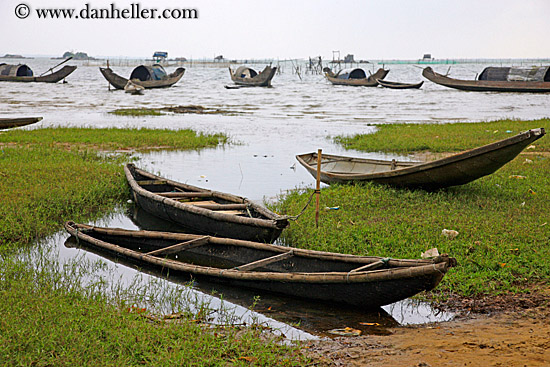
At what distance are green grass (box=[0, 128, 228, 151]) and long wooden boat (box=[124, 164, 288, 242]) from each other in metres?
4.82

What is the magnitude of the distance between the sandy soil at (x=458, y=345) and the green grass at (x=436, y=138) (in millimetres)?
8746

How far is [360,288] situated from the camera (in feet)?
14.3

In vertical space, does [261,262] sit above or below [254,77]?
below

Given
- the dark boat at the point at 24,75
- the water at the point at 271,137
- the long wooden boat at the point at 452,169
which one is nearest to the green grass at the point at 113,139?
the water at the point at 271,137

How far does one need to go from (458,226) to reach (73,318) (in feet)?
14.7

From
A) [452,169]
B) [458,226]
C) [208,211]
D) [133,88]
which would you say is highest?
[133,88]

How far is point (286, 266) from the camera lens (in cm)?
525

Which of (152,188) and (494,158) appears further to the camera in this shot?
(152,188)

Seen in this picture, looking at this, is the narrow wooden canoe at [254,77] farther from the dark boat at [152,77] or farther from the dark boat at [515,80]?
the dark boat at [515,80]

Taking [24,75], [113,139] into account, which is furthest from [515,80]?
[24,75]

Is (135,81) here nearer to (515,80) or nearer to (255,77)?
(255,77)

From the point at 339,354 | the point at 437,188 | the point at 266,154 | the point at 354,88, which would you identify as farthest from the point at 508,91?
the point at 339,354

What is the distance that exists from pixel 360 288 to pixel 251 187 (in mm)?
5449

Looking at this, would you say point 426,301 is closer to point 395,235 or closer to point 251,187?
point 395,235
